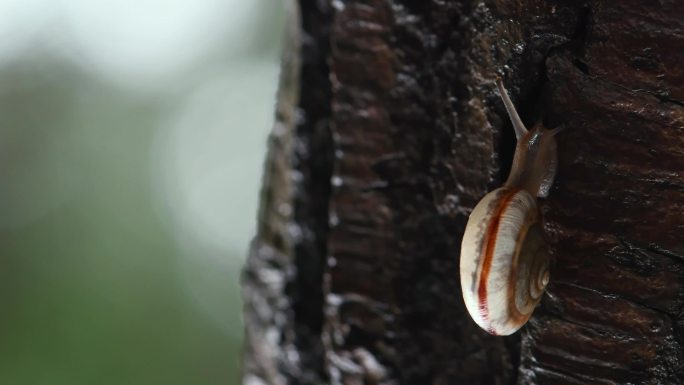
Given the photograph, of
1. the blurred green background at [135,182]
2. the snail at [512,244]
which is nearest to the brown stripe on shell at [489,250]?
the snail at [512,244]

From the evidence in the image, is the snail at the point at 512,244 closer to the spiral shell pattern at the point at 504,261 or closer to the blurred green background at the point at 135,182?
the spiral shell pattern at the point at 504,261

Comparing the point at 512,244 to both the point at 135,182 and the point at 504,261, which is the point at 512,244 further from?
the point at 135,182

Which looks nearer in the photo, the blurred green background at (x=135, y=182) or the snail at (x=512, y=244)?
the snail at (x=512, y=244)

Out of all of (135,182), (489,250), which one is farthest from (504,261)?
(135,182)

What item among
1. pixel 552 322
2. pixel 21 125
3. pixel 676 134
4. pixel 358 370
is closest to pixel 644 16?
pixel 676 134

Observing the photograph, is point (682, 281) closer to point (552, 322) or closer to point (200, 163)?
point (552, 322)

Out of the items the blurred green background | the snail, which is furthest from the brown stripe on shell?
the blurred green background
